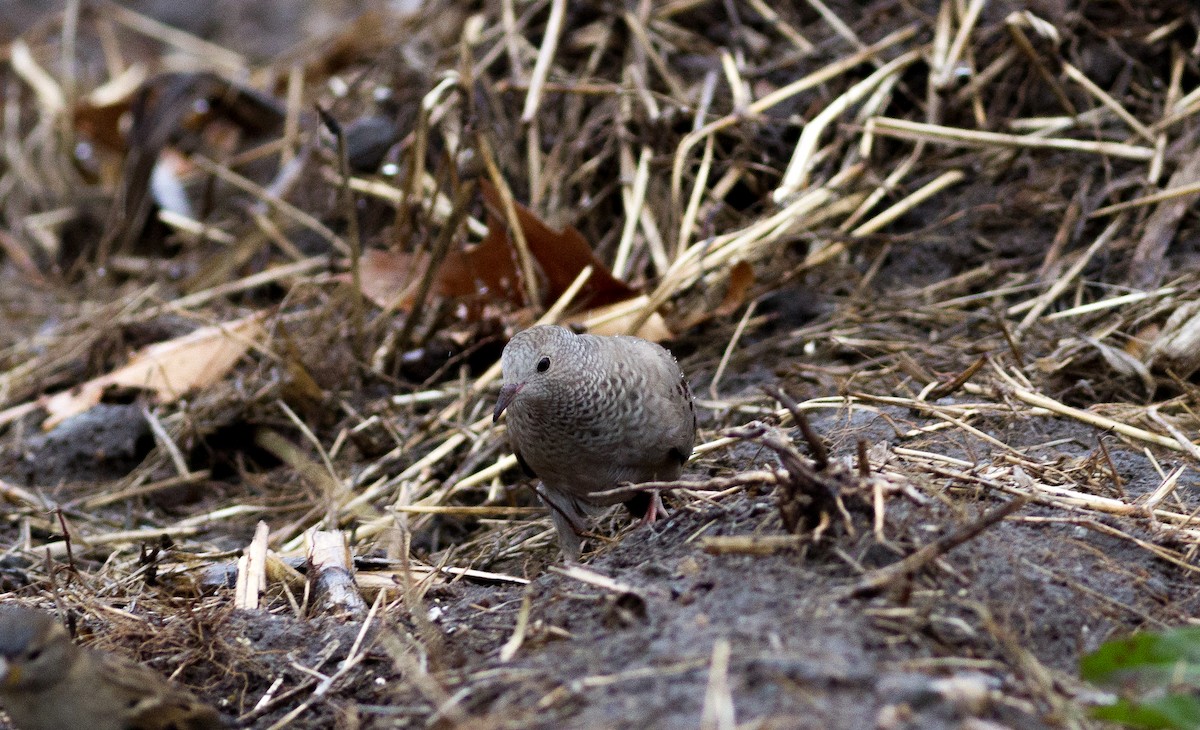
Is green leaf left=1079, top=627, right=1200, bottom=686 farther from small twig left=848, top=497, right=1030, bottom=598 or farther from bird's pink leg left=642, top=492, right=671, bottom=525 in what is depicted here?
bird's pink leg left=642, top=492, right=671, bottom=525

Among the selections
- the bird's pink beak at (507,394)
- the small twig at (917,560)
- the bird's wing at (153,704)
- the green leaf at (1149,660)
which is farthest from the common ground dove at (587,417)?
the green leaf at (1149,660)

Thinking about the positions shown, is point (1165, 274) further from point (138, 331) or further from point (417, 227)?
point (138, 331)

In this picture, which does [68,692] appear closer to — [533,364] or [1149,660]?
[533,364]

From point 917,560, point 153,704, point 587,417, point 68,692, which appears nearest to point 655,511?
point 587,417

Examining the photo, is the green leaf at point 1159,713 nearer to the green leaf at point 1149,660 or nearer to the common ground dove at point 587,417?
the green leaf at point 1149,660

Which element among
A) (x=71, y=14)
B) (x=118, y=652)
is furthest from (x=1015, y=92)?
(x=71, y=14)
